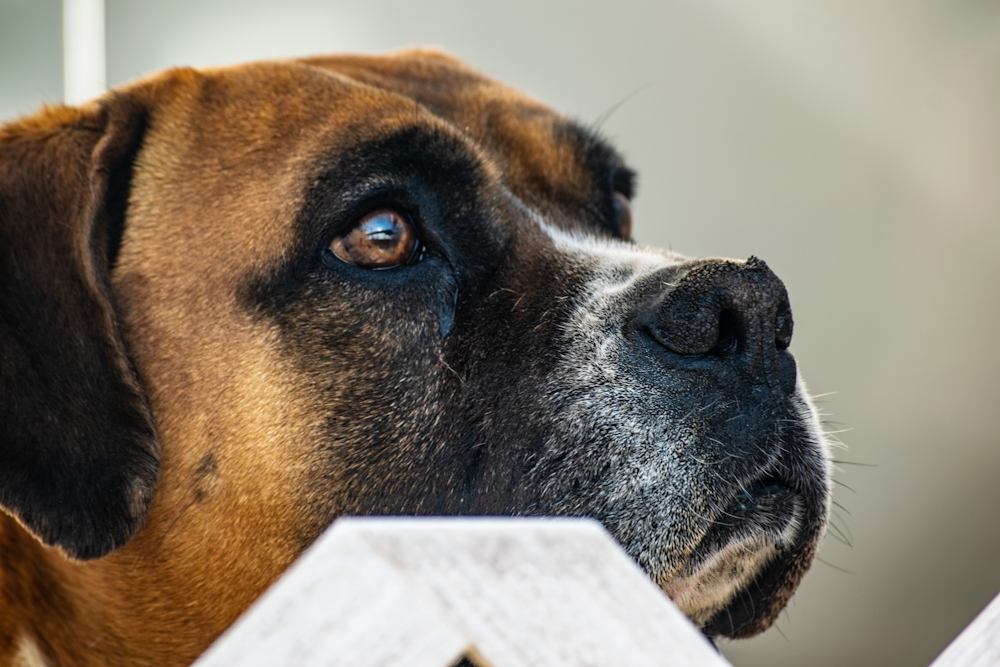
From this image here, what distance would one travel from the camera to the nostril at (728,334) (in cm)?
155

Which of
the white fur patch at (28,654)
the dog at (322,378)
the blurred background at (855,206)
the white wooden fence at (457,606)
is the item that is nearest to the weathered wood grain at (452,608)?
the white wooden fence at (457,606)

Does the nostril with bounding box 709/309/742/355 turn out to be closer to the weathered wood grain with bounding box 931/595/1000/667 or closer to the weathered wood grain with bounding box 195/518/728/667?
the weathered wood grain with bounding box 931/595/1000/667

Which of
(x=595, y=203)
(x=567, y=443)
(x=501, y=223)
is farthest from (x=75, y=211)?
(x=595, y=203)

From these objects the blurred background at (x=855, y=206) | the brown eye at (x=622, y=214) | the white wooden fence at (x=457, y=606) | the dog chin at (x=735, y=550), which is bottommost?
the blurred background at (x=855, y=206)

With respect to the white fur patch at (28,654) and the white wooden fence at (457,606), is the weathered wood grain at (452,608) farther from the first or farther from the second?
the white fur patch at (28,654)

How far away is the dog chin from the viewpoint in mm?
1511

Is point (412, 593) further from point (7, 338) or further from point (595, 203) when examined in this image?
point (595, 203)

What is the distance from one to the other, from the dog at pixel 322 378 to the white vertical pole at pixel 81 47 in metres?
2.48

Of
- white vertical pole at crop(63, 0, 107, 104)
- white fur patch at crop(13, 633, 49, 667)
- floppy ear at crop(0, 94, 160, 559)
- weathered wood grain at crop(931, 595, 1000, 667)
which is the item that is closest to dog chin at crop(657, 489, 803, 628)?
weathered wood grain at crop(931, 595, 1000, 667)

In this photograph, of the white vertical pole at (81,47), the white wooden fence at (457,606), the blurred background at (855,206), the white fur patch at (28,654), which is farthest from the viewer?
the blurred background at (855,206)

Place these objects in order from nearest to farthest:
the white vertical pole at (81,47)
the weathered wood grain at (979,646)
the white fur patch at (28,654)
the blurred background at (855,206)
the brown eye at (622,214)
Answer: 1. the weathered wood grain at (979,646)
2. the white fur patch at (28,654)
3. the brown eye at (622,214)
4. the white vertical pole at (81,47)
5. the blurred background at (855,206)

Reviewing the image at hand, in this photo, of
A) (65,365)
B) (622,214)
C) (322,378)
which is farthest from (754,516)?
(65,365)

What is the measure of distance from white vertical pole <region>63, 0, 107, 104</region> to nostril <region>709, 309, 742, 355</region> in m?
3.38

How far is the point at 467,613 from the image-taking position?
19.2 inches
